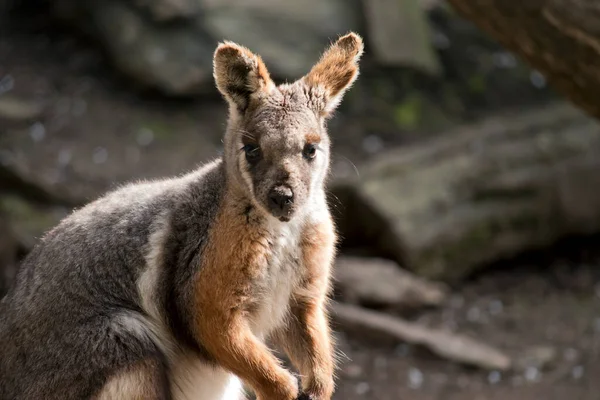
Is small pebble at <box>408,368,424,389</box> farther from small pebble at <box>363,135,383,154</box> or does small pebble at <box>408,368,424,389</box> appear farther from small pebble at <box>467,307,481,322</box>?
small pebble at <box>363,135,383,154</box>

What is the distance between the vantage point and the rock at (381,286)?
11062mm

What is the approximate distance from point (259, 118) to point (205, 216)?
30.2 inches

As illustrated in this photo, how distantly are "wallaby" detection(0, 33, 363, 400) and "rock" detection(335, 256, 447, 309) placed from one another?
476cm

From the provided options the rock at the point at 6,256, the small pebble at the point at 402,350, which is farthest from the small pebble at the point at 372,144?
the rock at the point at 6,256

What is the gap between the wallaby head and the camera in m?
5.66

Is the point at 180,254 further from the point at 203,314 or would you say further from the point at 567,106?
the point at 567,106

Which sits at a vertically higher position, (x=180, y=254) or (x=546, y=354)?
(x=180, y=254)

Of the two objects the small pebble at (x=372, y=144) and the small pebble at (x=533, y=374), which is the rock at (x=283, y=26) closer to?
the small pebble at (x=372, y=144)

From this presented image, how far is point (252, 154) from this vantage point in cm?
578

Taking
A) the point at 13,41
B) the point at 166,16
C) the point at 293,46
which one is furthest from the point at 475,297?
the point at 13,41

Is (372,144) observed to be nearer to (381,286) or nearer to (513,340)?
(381,286)

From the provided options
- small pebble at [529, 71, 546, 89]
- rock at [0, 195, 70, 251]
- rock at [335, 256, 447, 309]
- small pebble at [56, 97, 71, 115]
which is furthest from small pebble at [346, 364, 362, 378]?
small pebble at [529, 71, 546, 89]

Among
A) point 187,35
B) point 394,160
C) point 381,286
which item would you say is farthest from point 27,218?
point 394,160

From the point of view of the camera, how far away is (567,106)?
520 inches
